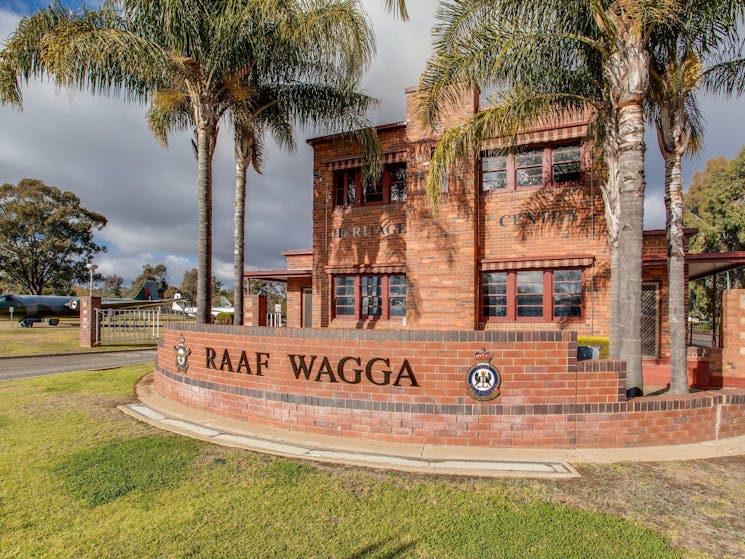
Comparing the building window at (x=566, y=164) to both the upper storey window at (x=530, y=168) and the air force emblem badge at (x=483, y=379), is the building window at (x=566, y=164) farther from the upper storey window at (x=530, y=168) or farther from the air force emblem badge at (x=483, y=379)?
the air force emblem badge at (x=483, y=379)

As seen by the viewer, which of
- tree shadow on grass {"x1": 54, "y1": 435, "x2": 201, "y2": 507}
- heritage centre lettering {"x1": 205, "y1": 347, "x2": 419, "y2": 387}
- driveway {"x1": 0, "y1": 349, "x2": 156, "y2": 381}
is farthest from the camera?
driveway {"x1": 0, "y1": 349, "x2": 156, "y2": 381}

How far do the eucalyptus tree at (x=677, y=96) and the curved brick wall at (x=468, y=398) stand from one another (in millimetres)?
1124

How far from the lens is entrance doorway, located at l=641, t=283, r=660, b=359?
10133mm

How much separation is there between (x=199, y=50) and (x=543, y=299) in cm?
964

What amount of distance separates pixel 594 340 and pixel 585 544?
7.20 meters

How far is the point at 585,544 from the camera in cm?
311

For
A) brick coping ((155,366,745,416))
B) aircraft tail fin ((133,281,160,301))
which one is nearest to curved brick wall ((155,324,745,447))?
brick coping ((155,366,745,416))

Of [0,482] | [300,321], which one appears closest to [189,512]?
[0,482]

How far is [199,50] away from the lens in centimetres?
879

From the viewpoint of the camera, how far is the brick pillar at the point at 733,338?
309 inches

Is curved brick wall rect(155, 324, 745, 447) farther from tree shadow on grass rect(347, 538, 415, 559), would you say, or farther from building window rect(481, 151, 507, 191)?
building window rect(481, 151, 507, 191)

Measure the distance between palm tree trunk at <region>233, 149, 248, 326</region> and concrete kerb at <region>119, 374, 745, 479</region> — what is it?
16.2 ft

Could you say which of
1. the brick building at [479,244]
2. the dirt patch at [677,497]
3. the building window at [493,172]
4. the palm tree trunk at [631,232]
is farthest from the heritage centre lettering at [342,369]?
the building window at [493,172]

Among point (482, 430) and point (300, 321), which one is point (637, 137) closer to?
point (482, 430)
